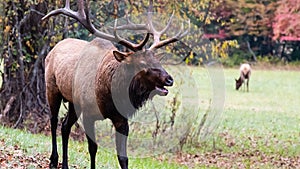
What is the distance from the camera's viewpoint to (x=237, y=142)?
1412 centimetres

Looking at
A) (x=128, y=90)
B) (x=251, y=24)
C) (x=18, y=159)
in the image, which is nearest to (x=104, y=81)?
(x=128, y=90)

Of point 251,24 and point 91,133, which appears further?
point 251,24

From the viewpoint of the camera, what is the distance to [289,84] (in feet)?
107

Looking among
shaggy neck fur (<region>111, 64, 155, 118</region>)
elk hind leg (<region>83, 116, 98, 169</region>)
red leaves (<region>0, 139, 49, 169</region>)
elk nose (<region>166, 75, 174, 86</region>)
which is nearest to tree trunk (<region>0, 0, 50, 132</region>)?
red leaves (<region>0, 139, 49, 169</region>)

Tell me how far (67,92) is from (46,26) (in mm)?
5694

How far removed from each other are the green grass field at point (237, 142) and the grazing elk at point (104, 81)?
97 centimetres

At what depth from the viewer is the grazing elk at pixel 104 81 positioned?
5.75 metres

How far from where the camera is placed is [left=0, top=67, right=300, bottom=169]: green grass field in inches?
328

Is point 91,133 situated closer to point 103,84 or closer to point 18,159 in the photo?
point 103,84

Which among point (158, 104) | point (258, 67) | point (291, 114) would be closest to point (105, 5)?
point (158, 104)

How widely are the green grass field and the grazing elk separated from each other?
968 millimetres

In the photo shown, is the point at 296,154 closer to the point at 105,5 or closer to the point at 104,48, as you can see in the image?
the point at 105,5

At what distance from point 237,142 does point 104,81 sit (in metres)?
8.69

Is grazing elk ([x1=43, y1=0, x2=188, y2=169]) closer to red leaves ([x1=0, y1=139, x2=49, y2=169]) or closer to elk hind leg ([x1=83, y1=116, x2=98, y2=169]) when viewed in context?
elk hind leg ([x1=83, y1=116, x2=98, y2=169])
